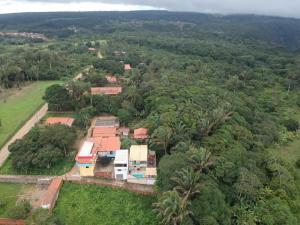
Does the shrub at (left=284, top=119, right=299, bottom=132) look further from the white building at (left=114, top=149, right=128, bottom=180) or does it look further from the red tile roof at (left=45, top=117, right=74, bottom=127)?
the red tile roof at (left=45, top=117, right=74, bottom=127)

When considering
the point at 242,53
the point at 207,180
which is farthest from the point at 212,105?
the point at 242,53

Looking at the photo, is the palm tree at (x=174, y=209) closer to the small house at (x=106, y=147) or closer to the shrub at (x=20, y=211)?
the shrub at (x=20, y=211)

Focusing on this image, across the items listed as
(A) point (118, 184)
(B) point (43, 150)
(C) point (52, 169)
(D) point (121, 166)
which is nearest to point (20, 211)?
(C) point (52, 169)

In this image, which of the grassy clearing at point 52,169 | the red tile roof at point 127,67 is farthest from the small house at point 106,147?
the red tile roof at point 127,67

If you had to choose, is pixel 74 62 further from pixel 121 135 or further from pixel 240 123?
pixel 240 123

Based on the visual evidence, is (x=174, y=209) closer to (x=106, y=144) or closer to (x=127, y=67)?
(x=106, y=144)

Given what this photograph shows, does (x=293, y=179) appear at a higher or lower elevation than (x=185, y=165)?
lower
